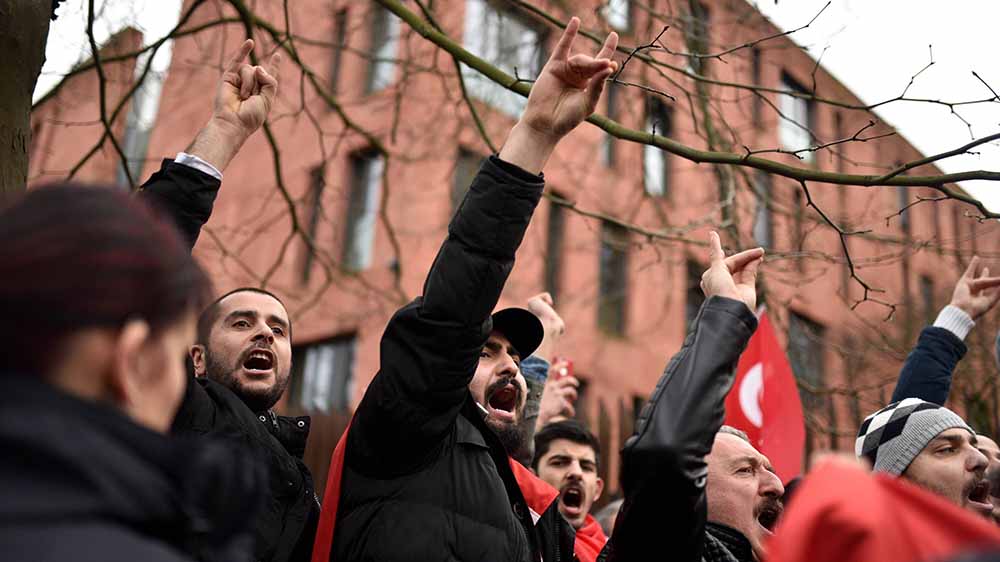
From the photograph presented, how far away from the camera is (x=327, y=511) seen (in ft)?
8.40

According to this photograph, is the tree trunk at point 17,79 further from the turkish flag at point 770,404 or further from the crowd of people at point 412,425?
the turkish flag at point 770,404

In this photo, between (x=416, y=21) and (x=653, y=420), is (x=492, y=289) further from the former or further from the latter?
(x=416, y=21)

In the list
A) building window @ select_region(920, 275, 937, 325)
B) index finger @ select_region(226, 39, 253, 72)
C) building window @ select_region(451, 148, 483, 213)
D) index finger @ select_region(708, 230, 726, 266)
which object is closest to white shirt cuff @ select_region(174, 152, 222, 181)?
index finger @ select_region(226, 39, 253, 72)

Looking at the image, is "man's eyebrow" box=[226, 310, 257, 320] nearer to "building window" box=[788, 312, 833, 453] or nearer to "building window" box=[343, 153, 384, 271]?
"building window" box=[788, 312, 833, 453]

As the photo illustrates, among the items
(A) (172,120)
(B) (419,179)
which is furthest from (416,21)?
(A) (172,120)

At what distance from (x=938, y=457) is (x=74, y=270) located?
3.27 metres

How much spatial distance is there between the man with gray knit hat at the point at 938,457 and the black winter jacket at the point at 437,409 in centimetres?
182

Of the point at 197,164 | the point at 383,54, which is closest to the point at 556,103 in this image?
the point at 197,164

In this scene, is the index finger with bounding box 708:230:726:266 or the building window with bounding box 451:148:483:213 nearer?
the index finger with bounding box 708:230:726:266

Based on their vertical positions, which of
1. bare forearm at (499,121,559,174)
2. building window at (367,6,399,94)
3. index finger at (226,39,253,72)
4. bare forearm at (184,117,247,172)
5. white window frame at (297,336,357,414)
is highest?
building window at (367,6,399,94)

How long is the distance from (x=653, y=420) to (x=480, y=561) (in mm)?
568

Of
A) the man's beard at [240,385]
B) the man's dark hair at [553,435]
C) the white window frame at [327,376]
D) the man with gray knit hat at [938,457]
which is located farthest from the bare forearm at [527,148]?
the white window frame at [327,376]

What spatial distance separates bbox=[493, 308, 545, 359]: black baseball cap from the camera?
3.60 meters

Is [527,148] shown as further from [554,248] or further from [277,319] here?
[554,248]
